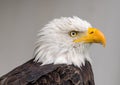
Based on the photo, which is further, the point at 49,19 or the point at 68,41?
the point at 49,19

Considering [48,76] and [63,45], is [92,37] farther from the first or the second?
[48,76]

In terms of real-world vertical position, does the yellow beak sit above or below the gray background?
below

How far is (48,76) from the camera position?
1.70 metres

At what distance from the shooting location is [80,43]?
6.15ft

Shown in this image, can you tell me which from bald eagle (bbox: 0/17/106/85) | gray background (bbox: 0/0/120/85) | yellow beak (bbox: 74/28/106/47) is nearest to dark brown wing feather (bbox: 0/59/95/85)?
bald eagle (bbox: 0/17/106/85)

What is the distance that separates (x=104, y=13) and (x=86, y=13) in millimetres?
112

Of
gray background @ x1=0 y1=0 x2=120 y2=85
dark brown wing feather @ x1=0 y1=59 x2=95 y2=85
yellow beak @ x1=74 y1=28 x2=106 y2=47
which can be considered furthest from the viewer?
gray background @ x1=0 y1=0 x2=120 y2=85

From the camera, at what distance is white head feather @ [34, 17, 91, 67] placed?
1875 mm

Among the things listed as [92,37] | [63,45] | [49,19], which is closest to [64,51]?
[63,45]

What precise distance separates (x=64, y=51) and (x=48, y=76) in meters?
0.23

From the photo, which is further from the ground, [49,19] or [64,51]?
[49,19]

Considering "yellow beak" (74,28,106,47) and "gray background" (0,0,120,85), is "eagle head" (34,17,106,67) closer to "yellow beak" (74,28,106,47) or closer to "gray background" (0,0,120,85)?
"yellow beak" (74,28,106,47)

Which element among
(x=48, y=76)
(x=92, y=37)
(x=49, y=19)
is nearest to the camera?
(x=48, y=76)

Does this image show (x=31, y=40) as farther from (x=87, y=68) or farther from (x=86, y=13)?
(x=87, y=68)
